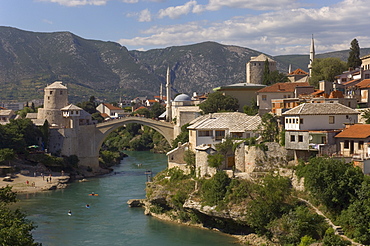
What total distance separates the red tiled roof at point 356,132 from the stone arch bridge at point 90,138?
3808cm

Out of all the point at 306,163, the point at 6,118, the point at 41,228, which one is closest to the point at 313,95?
the point at 306,163

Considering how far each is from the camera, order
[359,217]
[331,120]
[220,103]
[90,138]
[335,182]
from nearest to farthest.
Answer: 1. [359,217]
2. [335,182]
3. [331,120]
4. [220,103]
5. [90,138]

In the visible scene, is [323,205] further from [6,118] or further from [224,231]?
[6,118]

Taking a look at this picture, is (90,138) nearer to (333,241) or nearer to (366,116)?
(366,116)

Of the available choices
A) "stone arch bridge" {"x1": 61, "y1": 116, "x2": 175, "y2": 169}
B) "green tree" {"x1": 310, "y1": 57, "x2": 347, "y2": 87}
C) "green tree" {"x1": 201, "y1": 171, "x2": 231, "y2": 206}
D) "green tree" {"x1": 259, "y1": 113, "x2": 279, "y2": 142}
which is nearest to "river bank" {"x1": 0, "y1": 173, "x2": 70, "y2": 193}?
"stone arch bridge" {"x1": 61, "y1": 116, "x2": 175, "y2": 169}

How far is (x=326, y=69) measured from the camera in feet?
193

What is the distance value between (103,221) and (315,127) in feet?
51.2

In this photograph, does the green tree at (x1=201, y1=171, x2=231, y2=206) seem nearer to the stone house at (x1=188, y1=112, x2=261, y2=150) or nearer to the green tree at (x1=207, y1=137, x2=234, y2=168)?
the green tree at (x1=207, y1=137, x2=234, y2=168)

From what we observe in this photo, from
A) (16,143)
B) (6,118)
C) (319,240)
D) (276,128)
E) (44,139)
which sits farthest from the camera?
(6,118)

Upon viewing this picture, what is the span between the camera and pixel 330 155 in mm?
33000

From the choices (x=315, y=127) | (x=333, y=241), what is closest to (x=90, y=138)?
(x=315, y=127)

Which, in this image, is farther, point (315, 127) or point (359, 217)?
point (315, 127)

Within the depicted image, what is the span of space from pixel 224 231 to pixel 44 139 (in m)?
35.2

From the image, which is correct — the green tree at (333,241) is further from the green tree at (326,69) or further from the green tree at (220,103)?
the green tree at (326,69)
